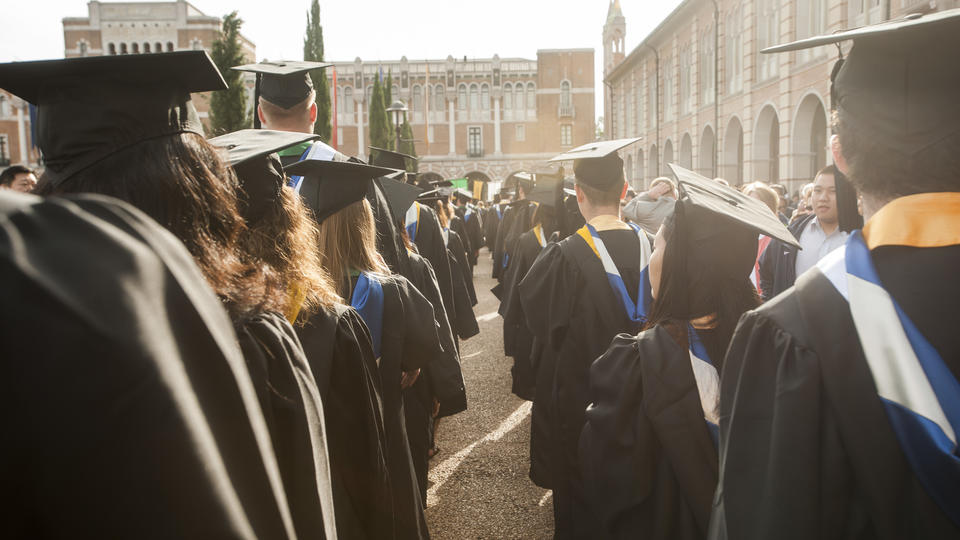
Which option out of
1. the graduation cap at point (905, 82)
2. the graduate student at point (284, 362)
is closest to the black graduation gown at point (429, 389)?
the graduate student at point (284, 362)

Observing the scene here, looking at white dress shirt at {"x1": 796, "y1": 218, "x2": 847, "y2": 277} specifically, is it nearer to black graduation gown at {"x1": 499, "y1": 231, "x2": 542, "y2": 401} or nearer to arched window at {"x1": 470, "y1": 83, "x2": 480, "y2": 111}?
black graduation gown at {"x1": 499, "y1": 231, "x2": 542, "y2": 401}

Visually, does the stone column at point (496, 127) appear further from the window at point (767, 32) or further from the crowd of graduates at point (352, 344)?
the crowd of graduates at point (352, 344)

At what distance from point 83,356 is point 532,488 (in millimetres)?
4140

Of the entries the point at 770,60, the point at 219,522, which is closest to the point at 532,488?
the point at 219,522

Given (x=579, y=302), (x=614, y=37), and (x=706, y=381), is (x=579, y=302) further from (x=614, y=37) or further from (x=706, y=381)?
(x=614, y=37)

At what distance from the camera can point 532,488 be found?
4301mm

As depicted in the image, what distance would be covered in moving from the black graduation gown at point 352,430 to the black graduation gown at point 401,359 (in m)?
0.59

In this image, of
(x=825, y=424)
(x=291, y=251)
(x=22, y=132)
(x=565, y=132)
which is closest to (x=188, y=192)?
(x=291, y=251)

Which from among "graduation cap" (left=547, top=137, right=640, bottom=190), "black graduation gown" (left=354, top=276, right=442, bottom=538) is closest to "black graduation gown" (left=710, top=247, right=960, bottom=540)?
"black graduation gown" (left=354, top=276, right=442, bottom=538)

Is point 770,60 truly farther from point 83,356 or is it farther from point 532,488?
point 83,356

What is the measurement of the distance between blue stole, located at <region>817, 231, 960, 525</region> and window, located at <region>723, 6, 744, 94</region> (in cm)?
2450

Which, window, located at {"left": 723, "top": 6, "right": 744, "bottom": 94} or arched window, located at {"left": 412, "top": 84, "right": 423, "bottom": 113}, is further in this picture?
arched window, located at {"left": 412, "top": 84, "right": 423, "bottom": 113}

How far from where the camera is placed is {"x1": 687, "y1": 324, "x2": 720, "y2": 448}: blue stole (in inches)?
77.1

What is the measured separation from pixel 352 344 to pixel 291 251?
33 centimetres
